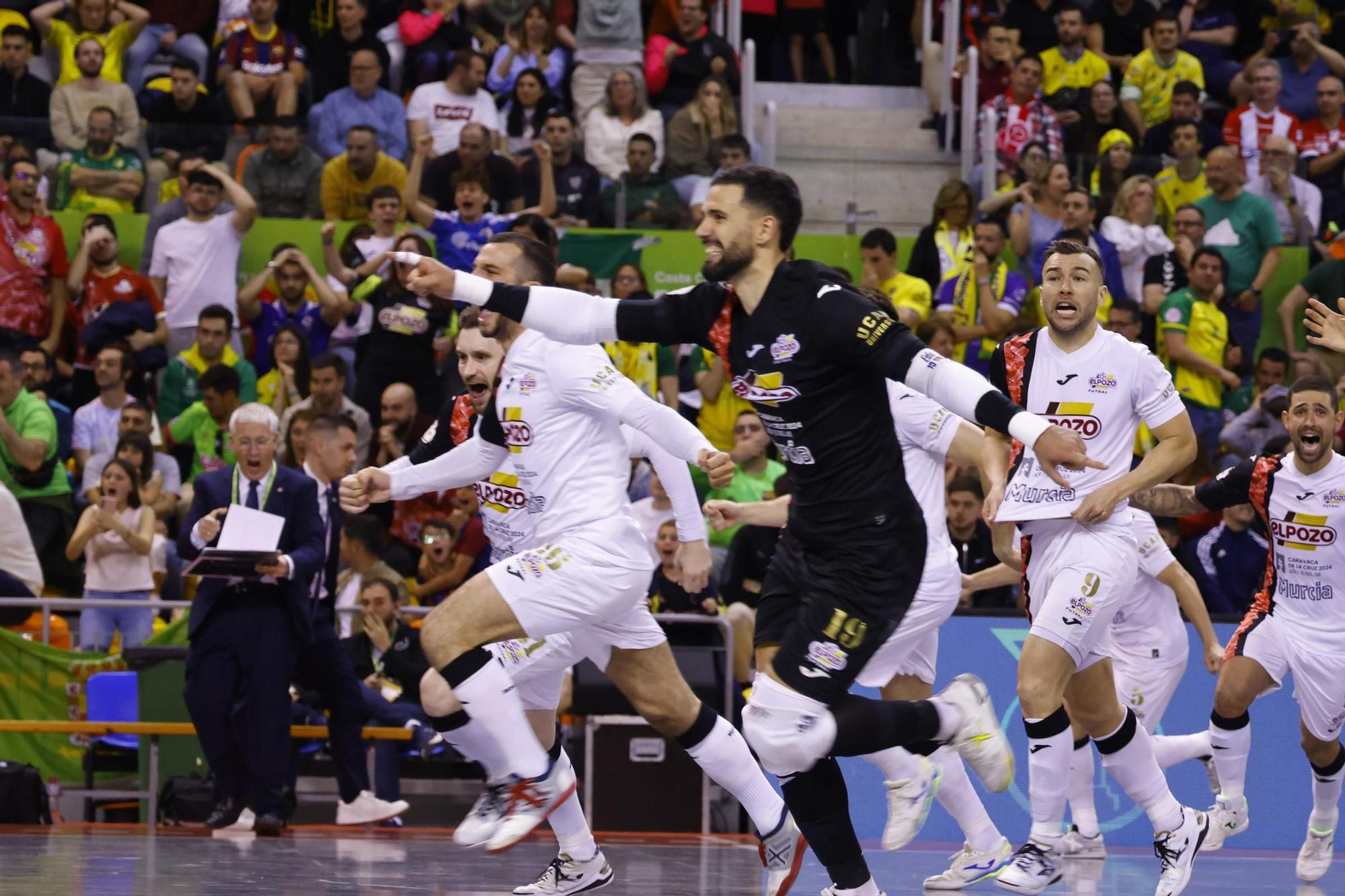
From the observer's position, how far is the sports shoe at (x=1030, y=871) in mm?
7504

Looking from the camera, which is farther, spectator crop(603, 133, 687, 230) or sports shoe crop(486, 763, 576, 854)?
spectator crop(603, 133, 687, 230)

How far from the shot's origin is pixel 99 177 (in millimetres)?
15430

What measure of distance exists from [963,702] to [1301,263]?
37.6 feet

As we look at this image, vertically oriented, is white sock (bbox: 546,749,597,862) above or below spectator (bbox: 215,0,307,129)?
below

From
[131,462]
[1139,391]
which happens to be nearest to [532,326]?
[1139,391]

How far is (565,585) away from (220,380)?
24.7ft

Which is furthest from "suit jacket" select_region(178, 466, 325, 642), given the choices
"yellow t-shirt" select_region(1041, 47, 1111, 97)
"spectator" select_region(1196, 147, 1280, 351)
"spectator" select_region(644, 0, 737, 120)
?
"yellow t-shirt" select_region(1041, 47, 1111, 97)

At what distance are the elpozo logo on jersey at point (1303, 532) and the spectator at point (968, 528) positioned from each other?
2854mm

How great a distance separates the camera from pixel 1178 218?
16391mm

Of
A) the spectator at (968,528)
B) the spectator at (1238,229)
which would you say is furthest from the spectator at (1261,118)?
the spectator at (968,528)

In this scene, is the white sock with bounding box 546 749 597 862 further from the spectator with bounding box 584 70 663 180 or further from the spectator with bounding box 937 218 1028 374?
the spectator with bounding box 584 70 663 180

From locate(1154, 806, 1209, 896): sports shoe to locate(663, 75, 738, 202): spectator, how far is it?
9.94 metres

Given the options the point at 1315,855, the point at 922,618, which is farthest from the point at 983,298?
the point at 922,618

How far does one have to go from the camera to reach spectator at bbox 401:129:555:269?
15.2 m
